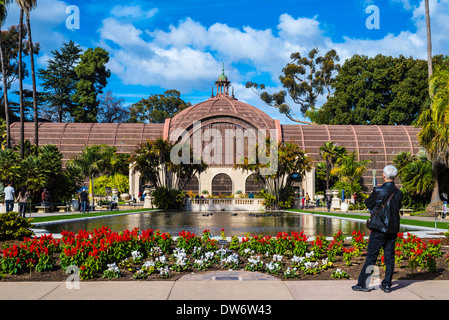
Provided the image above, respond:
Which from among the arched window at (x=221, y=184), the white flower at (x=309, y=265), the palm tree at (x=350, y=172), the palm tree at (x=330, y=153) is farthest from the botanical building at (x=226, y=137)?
the white flower at (x=309, y=265)

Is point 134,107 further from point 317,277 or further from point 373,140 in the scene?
point 317,277

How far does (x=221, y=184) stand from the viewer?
5406 centimetres

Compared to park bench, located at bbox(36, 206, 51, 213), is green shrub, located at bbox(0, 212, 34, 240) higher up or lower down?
higher up

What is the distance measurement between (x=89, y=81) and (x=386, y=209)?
74977mm

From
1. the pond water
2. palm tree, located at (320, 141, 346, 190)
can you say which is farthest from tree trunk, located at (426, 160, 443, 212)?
palm tree, located at (320, 141, 346, 190)

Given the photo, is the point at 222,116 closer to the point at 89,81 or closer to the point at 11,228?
the point at 89,81

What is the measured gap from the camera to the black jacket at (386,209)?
661 centimetres

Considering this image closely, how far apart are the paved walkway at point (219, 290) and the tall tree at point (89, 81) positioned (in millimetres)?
70729

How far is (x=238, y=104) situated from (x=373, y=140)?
1853 centimetres

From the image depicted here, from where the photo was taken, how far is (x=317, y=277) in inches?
305

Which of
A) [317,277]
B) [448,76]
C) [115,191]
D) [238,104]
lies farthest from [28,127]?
[317,277]

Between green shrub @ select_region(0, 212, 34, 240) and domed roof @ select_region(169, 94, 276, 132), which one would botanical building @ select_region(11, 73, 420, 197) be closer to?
domed roof @ select_region(169, 94, 276, 132)

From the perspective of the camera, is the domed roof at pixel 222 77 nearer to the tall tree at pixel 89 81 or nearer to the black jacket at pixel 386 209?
the tall tree at pixel 89 81

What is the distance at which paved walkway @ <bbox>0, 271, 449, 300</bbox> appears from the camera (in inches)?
245
